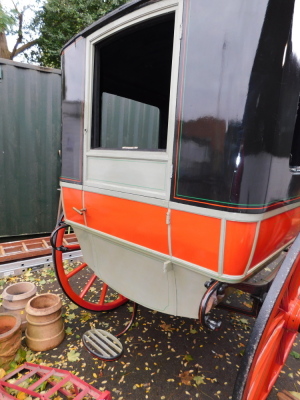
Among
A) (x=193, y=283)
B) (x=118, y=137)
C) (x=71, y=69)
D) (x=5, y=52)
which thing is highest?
(x=5, y=52)

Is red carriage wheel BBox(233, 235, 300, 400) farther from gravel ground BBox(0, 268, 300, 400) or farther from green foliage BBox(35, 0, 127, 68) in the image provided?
green foliage BBox(35, 0, 127, 68)

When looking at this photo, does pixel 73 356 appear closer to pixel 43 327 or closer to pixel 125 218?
pixel 43 327

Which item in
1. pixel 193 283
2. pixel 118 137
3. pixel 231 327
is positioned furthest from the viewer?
pixel 118 137

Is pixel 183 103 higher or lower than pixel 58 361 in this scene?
higher

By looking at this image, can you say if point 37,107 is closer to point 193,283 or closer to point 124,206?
point 124,206

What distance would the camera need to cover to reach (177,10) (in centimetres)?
142

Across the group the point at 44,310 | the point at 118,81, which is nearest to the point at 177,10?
the point at 118,81

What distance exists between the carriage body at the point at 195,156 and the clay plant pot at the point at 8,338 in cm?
92

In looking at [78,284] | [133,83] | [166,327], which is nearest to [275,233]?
[166,327]

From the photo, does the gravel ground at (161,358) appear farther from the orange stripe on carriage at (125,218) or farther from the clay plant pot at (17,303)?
the orange stripe on carriage at (125,218)

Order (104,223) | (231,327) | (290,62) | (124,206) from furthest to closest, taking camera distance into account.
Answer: (231,327) → (104,223) → (124,206) → (290,62)

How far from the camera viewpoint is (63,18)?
9539 mm

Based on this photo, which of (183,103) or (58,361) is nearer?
(183,103)

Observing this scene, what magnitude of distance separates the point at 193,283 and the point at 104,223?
80 cm
